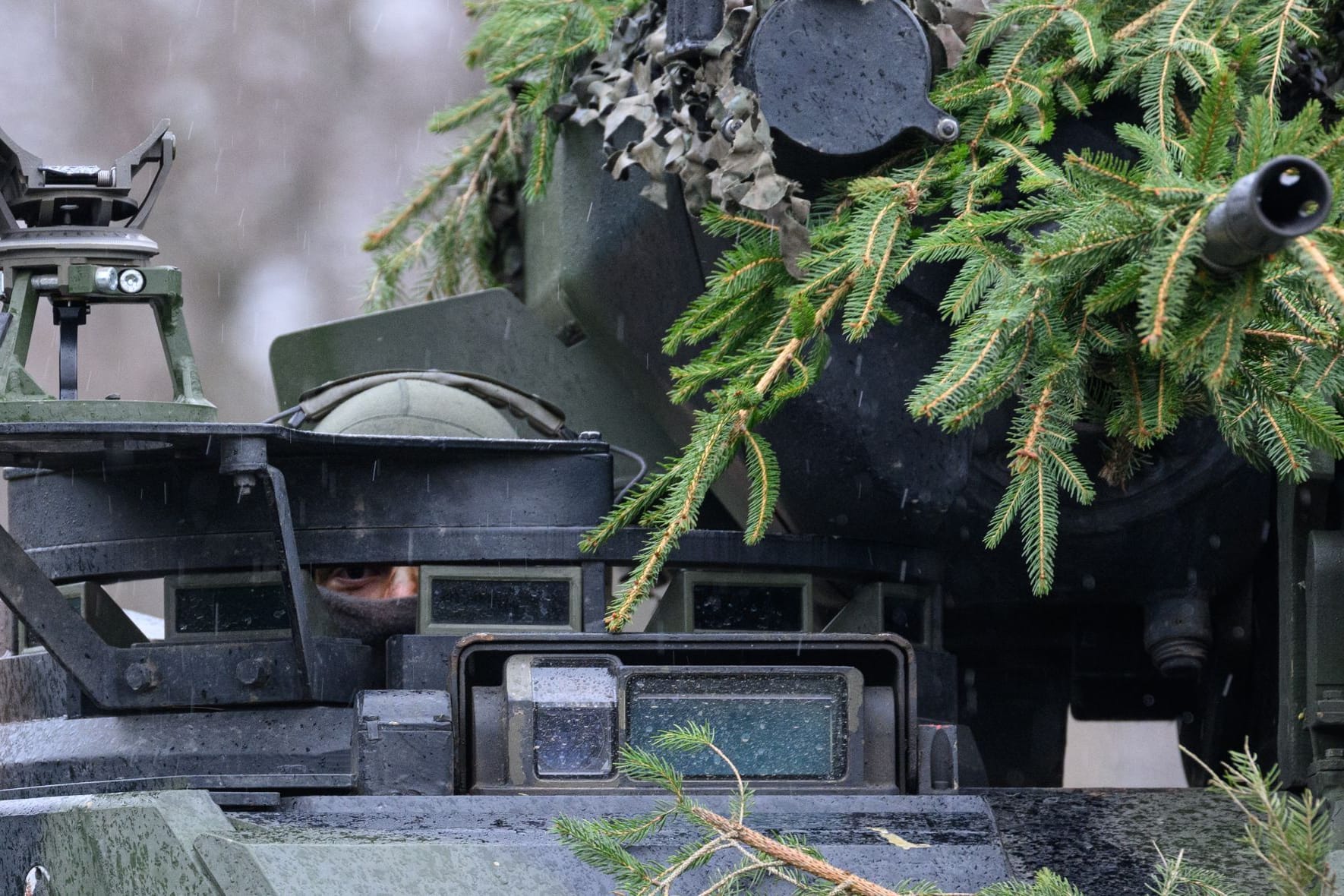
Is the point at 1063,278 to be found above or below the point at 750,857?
above

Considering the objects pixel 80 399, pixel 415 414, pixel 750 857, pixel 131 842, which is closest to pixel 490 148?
pixel 415 414

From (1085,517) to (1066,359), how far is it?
1337mm

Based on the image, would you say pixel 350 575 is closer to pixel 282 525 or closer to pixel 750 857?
pixel 282 525

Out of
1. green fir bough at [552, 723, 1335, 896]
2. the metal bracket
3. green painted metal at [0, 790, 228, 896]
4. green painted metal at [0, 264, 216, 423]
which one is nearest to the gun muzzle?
green fir bough at [552, 723, 1335, 896]

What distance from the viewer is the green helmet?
5277 mm

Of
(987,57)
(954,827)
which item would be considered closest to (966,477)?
(987,57)

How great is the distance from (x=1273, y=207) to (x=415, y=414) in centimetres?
262

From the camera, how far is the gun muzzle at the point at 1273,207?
3.18 m

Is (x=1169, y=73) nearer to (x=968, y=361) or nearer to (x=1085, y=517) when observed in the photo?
(x=968, y=361)

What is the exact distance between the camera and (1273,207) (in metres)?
3.23

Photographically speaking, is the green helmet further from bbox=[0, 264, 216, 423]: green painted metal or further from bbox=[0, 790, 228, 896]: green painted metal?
bbox=[0, 790, 228, 896]: green painted metal

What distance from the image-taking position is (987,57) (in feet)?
15.7

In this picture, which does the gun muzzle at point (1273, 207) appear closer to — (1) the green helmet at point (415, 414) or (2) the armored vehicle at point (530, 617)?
(2) the armored vehicle at point (530, 617)

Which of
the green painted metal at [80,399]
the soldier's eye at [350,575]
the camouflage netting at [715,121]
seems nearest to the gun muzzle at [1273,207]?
the camouflage netting at [715,121]
